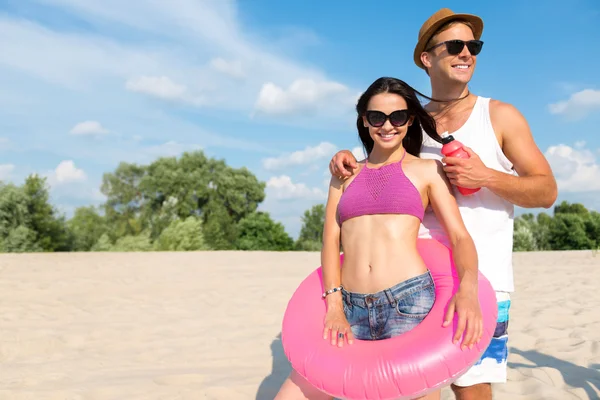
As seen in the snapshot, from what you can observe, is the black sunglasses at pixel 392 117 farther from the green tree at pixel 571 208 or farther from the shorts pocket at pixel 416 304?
the green tree at pixel 571 208

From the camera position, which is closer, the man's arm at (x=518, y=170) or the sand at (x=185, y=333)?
the man's arm at (x=518, y=170)

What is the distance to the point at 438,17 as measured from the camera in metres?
2.62

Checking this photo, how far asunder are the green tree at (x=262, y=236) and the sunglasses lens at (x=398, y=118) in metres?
23.7

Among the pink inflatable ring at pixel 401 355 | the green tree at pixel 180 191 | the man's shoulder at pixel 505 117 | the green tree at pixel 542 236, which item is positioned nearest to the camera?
the pink inflatable ring at pixel 401 355

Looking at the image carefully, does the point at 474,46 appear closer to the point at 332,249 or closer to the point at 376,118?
the point at 376,118

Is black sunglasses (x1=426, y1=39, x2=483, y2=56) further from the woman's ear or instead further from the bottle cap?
the bottle cap

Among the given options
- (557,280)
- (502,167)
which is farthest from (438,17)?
(557,280)

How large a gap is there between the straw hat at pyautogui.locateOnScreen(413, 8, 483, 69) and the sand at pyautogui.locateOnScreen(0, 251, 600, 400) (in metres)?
2.43

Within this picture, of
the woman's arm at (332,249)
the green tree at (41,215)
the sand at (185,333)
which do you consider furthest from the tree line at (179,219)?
the woman's arm at (332,249)

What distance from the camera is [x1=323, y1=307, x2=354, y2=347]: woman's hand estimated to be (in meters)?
2.22

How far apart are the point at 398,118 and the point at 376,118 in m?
0.09

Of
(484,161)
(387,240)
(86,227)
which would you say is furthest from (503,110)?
(86,227)

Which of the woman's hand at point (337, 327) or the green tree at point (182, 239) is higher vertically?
→ the green tree at point (182, 239)

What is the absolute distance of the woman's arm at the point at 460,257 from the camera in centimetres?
210
